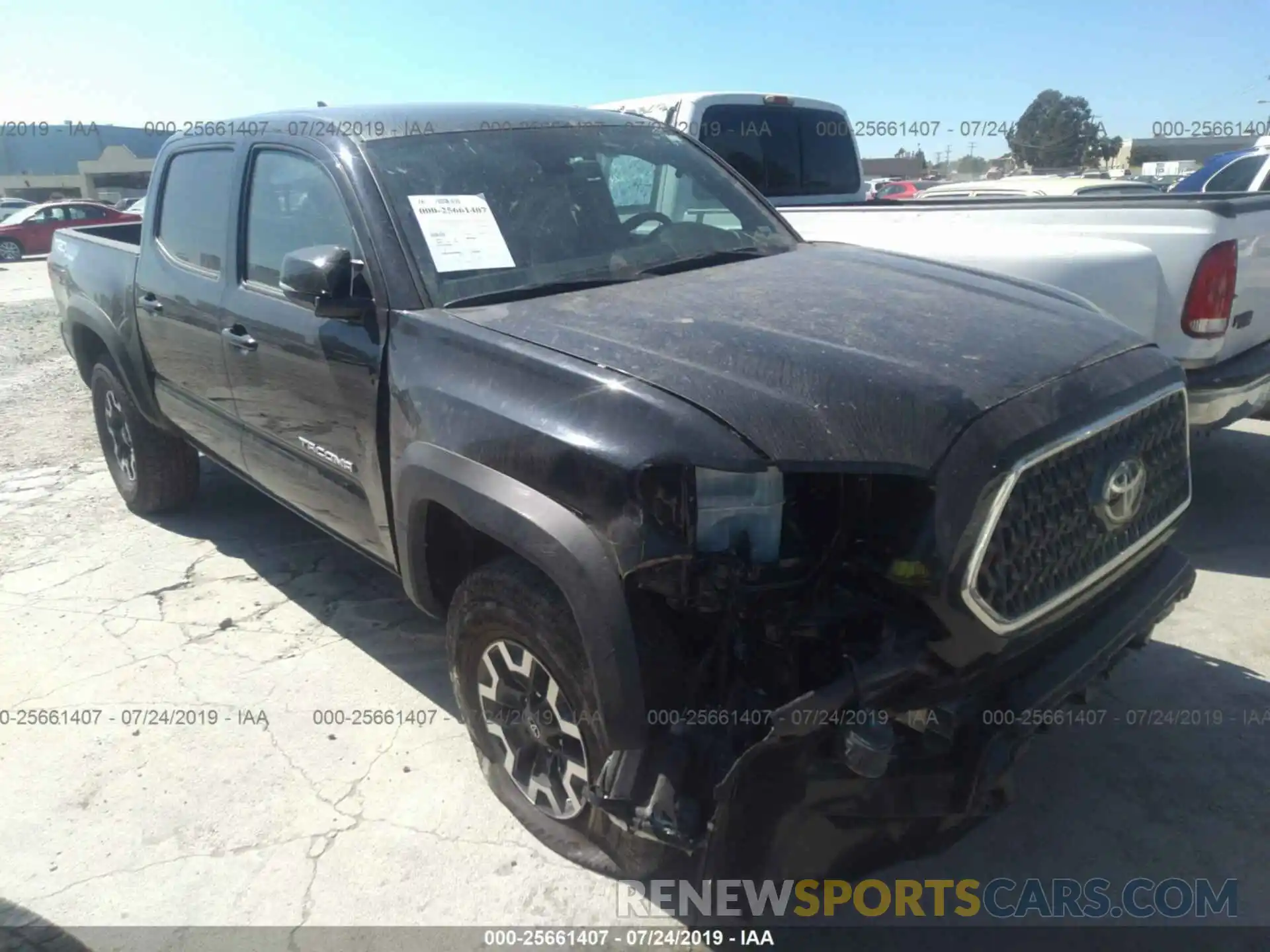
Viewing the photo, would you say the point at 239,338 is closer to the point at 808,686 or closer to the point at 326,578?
the point at 326,578

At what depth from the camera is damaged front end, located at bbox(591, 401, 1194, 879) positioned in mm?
1982

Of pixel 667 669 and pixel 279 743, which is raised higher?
pixel 667 669

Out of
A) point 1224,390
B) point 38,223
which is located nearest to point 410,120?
point 1224,390

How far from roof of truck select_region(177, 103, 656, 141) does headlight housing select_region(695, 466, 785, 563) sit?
1.90 metres

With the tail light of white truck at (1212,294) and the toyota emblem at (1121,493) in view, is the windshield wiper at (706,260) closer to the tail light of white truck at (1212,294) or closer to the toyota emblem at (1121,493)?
the toyota emblem at (1121,493)

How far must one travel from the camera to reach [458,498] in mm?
2459

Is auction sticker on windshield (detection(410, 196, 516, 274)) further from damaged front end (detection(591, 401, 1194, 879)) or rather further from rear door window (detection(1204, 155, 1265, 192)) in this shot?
rear door window (detection(1204, 155, 1265, 192))

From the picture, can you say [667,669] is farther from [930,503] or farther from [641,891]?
[641,891]

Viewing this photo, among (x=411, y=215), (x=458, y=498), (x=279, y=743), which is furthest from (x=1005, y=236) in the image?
(x=279, y=743)

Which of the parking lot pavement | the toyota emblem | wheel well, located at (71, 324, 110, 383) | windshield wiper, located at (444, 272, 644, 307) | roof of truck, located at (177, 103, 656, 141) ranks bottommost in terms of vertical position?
the parking lot pavement

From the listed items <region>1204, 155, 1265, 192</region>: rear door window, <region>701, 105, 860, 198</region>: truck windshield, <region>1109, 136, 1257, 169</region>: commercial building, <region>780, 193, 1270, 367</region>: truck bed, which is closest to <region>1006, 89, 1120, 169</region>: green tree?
<region>1109, 136, 1257, 169</region>: commercial building

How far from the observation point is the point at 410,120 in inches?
133

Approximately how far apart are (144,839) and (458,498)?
153 centimetres

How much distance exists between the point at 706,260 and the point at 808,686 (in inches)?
67.5
